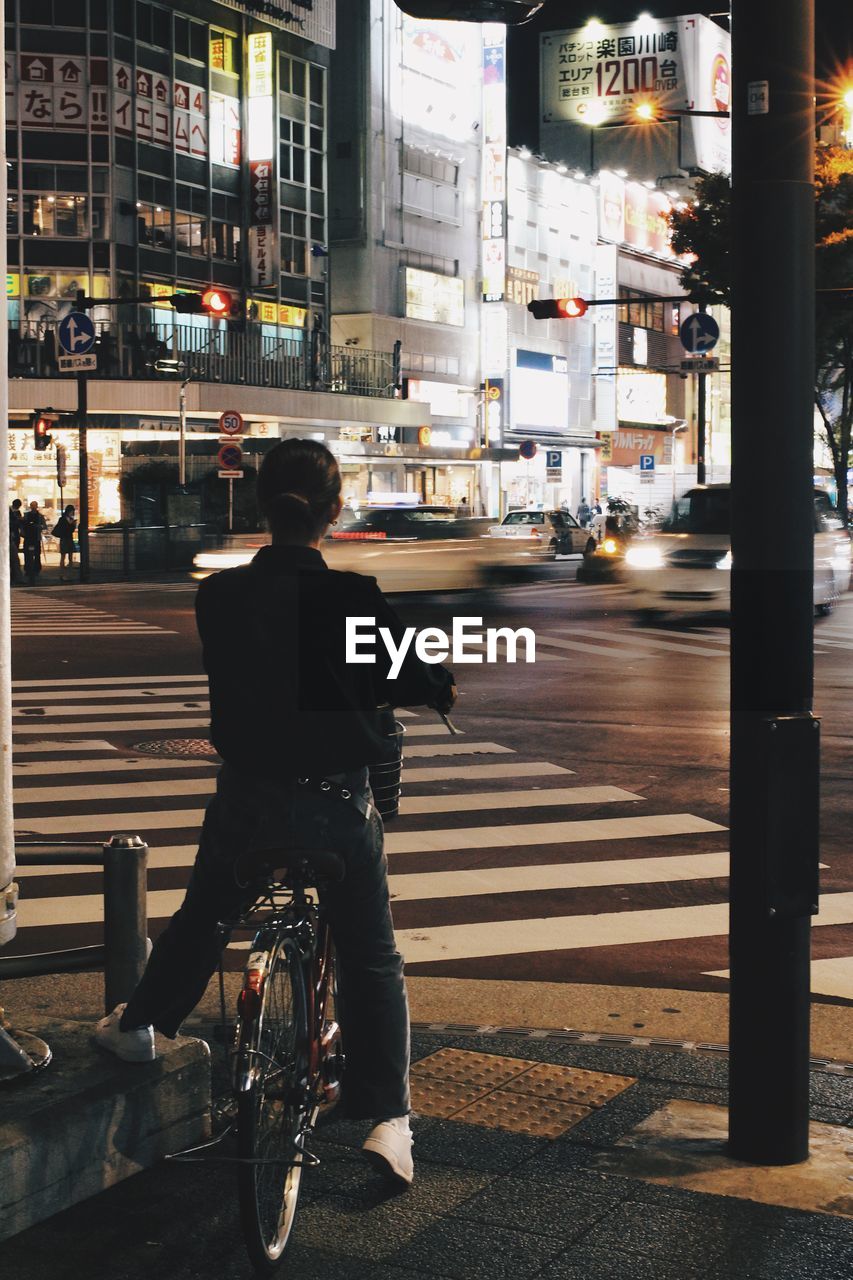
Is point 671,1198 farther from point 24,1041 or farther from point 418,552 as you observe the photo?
point 418,552

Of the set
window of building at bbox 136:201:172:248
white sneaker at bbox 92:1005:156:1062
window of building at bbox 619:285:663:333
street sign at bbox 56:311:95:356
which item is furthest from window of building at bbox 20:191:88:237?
white sneaker at bbox 92:1005:156:1062

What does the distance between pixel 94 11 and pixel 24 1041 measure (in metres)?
46.5

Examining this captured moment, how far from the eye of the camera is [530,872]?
8164 millimetres

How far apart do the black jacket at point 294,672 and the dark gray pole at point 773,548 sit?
2.78 feet

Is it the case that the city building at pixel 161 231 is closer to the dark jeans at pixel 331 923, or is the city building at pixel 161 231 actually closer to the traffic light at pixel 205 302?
the traffic light at pixel 205 302

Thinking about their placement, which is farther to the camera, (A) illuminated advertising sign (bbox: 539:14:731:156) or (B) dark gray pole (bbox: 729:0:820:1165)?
(A) illuminated advertising sign (bbox: 539:14:731:156)

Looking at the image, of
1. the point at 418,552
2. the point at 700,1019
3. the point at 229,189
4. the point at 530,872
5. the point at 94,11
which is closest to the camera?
the point at 700,1019

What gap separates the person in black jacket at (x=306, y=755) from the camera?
Answer: 396cm

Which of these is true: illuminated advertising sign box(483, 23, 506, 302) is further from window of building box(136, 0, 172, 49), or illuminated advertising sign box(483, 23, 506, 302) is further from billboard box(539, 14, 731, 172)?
billboard box(539, 14, 731, 172)

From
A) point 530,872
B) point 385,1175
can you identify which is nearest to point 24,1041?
point 385,1175

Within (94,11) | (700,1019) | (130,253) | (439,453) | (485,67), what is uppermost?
(485,67)

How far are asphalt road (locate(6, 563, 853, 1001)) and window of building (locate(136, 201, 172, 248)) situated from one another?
30950mm

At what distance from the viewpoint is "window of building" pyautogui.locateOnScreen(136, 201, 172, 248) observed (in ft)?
158

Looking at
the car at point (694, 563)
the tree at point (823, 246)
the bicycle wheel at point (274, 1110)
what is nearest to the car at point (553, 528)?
the tree at point (823, 246)
